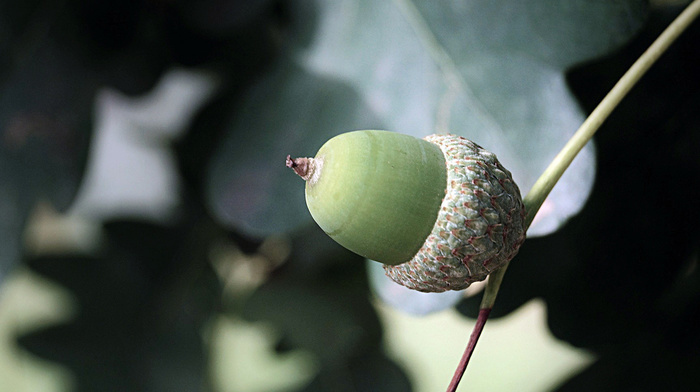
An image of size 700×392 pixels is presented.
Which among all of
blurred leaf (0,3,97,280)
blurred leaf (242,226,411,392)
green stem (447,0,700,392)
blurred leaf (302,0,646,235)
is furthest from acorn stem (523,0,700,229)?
blurred leaf (0,3,97,280)

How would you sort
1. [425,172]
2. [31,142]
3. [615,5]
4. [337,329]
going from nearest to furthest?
[425,172]
[615,5]
[31,142]
[337,329]

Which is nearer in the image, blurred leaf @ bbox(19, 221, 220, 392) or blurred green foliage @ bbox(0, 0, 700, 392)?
blurred green foliage @ bbox(0, 0, 700, 392)

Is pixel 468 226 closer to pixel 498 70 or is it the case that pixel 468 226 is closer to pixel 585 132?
pixel 585 132

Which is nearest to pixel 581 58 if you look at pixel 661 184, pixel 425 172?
pixel 661 184

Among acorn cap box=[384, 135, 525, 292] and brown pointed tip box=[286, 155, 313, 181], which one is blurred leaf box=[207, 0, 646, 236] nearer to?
acorn cap box=[384, 135, 525, 292]

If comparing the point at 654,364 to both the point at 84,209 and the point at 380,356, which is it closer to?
the point at 380,356
